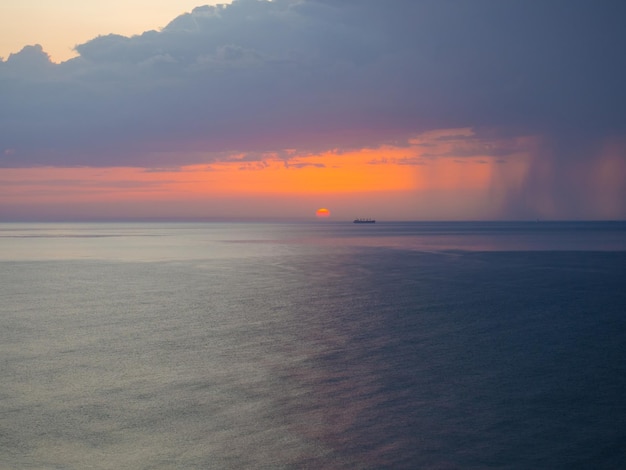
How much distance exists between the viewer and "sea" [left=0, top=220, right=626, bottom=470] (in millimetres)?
11812

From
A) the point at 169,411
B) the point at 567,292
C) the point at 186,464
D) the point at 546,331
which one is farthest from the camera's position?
the point at 567,292

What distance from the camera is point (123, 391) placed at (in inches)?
630

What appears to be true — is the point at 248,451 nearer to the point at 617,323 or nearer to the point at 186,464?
the point at 186,464

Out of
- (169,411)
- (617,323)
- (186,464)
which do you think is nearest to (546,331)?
(617,323)

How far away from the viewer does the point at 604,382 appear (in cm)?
1675

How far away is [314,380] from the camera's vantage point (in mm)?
16844

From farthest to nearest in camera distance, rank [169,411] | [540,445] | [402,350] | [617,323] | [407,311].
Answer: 1. [407,311]
2. [617,323]
3. [402,350]
4. [169,411]
5. [540,445]

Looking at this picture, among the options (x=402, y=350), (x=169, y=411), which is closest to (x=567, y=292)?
(x=402, y=350)

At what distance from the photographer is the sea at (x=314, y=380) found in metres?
11.8

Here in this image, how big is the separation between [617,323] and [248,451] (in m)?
19.9

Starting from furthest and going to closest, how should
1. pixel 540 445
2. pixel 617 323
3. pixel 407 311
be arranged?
pixel 407 311 → pixel 617 323 → pixel 540 445

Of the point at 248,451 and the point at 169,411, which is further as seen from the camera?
the point at 169,411

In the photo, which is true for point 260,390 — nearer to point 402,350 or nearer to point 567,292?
point 402,350

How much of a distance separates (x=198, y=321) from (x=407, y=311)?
943 cm
